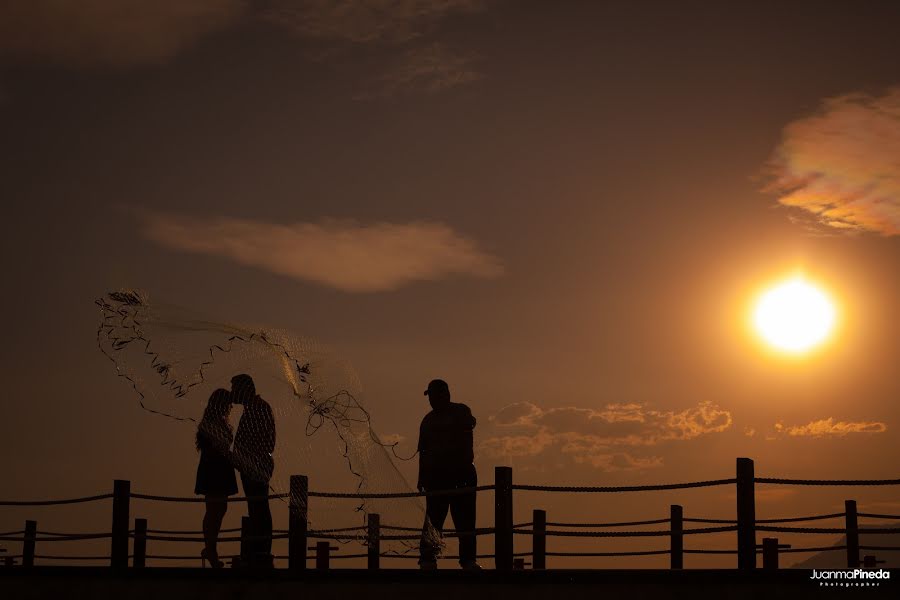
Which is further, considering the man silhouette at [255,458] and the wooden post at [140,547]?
the wooden post at [140,547]

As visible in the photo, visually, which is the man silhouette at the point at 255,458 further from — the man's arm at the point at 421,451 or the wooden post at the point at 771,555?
the wooden post at the point at 771,555

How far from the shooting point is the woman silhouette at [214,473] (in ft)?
51.4

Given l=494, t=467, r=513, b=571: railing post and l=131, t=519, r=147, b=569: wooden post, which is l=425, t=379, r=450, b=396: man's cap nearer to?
l=494, t=467, r=513, b=571: railing post

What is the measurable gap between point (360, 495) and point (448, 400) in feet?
6.11

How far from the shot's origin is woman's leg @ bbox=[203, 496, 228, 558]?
15922 mm

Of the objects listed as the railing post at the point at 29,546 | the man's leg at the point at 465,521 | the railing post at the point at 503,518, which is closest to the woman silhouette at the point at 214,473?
the man's leg at the point at 465,521

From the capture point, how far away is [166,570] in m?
15.2

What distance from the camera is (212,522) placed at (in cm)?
1598

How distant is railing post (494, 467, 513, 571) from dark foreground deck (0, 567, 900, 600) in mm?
890

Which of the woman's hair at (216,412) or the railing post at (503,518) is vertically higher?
the woman's hair at (216,412)

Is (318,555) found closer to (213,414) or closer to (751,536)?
(213,414)

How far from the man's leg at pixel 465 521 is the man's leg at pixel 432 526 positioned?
6.2 inches

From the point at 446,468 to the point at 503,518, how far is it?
4.56 ft

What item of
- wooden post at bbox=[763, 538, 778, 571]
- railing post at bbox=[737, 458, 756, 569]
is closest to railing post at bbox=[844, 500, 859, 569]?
wooden post at bbox=[763, 538, 778, 571]
